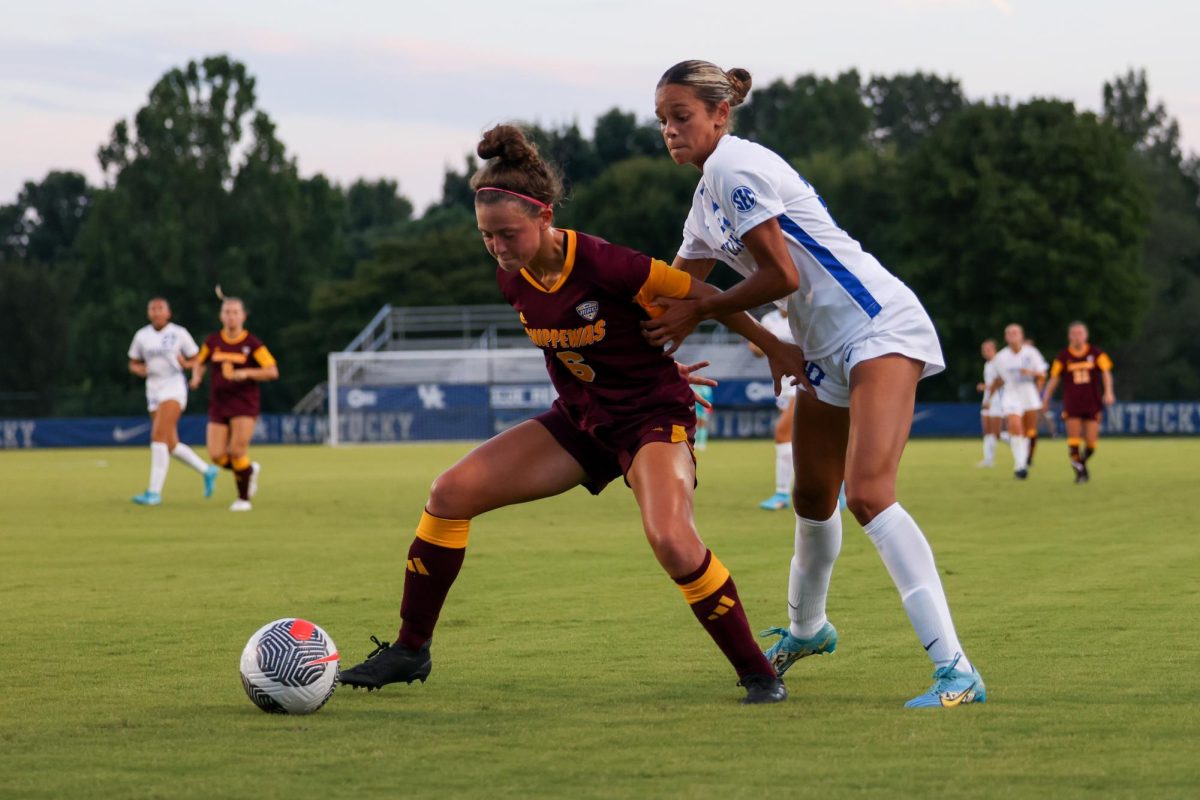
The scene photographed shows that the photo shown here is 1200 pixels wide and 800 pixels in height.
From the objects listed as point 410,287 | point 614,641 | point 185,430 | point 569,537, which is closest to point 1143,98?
point 410,287

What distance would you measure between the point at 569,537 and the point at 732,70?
27.9ft

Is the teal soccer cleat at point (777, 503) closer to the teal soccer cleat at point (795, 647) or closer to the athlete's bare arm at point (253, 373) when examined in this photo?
the athlete's bare arm at point (253, 373)

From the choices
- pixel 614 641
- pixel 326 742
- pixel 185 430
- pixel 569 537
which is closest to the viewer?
pixel 326 742

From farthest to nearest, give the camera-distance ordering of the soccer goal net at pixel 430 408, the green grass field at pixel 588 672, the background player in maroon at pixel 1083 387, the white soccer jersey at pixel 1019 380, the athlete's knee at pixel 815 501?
the soccer goal net at pixel 430 408, the white soccer jersey at pixel 1019 380, the background player in maroon at pixel 1083 387, the athlete's knee at pixel 815 501, the green grass field at pixel 588 672

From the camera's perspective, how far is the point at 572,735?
5586 millimetres

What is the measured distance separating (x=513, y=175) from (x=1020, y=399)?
2300 cm

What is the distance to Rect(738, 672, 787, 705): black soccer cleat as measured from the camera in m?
6.16

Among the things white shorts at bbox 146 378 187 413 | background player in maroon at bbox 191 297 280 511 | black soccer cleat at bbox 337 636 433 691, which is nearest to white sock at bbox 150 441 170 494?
white shorts at bbox 146 378 187 413

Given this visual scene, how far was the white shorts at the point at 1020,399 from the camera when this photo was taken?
27.9 m

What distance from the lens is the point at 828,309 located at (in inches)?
246

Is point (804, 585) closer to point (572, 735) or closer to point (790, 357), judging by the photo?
point (790, 357)

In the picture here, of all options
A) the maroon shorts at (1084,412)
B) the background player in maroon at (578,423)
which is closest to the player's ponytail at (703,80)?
the background player in maroon at (578,423)

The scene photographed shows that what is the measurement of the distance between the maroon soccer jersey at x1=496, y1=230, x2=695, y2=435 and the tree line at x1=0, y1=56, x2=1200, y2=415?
56.2 meters

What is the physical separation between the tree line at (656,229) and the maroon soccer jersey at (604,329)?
56.2 m
